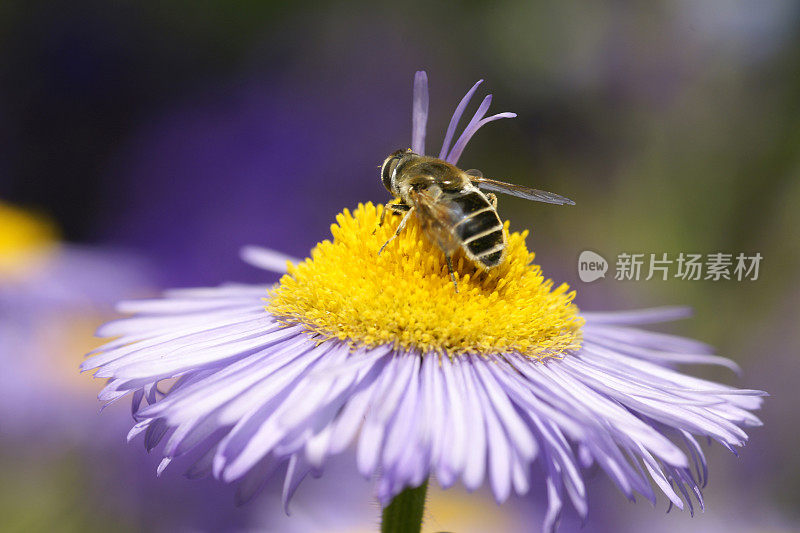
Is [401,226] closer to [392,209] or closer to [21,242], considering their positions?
[392,209]

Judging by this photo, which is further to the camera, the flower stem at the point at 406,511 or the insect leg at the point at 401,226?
the insect leg at the point at 401,226

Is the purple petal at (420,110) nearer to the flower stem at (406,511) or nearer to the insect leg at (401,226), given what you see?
the insect leg at (401,226)

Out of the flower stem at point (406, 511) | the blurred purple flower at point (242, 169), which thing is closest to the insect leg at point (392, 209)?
the flower stem at point (406, 511)

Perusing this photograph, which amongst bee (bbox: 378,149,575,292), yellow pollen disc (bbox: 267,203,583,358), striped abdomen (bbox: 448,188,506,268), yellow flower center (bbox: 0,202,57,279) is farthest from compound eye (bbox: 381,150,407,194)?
yellow flower center (bbox: 0,202,57,279)

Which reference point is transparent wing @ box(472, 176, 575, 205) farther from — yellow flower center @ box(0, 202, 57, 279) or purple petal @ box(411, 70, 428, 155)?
yellow flower center @ box(0, 202, 57, 279)

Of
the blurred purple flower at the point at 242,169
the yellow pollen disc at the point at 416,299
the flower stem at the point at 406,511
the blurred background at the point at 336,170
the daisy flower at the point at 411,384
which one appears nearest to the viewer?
the daisy flower at the point at 411,384

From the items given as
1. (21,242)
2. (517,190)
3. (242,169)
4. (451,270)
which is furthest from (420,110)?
(242,169)

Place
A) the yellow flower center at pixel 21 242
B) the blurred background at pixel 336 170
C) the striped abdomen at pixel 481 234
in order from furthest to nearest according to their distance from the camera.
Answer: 1. the yellow flower center at pixel 21 242
2. the blurred background at pixel 336 170
3. the striped abdomen at pixel 481 234
